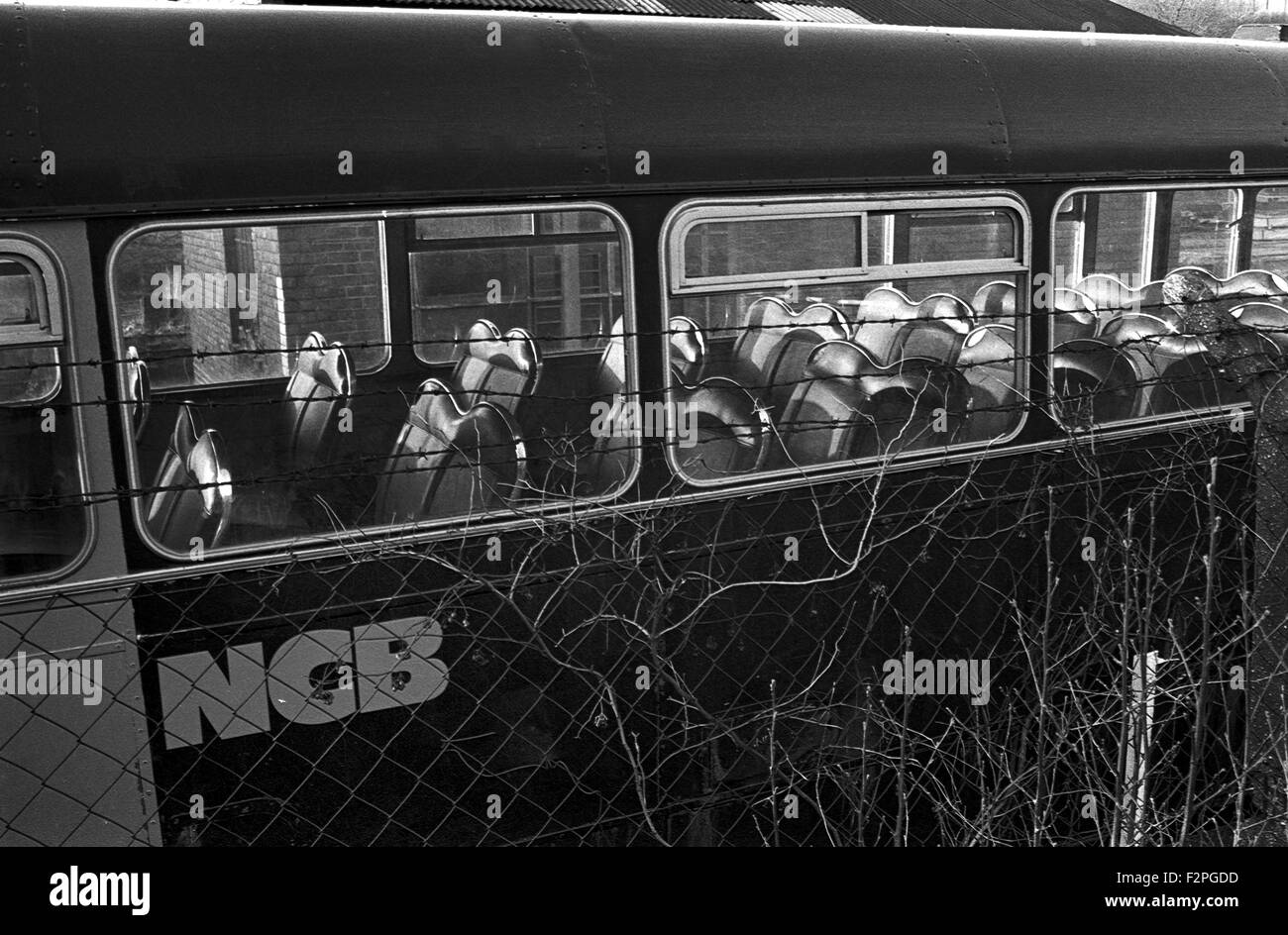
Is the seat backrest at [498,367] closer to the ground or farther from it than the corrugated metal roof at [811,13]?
closer to the ground

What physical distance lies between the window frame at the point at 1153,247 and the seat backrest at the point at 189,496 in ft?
8.82

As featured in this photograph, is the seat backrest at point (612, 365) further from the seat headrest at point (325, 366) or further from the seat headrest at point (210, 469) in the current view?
the seat headrest at point (210, 469)

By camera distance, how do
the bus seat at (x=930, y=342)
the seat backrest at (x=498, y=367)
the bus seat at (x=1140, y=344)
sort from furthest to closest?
1. the bus seat at (x=1140, y=344)
2. the bus seat at (x=930, y=342)
3. the seat backrest at (x=498, y=367)

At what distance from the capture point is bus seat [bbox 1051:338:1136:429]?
438 centimetres

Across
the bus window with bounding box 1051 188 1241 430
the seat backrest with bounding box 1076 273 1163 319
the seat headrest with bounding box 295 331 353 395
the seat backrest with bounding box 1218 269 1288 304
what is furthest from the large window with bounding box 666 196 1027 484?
the seat backrest with bounding box 1218 269 1288 304

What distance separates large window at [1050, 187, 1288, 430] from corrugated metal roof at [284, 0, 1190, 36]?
1189 mm

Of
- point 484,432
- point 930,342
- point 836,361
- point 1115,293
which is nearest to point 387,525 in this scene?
point 484,432

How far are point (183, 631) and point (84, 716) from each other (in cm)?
33

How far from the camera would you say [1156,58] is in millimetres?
4633

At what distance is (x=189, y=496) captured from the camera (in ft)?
10.6

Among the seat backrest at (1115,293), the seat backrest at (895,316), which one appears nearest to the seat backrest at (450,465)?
the seat backrest at (895,316)

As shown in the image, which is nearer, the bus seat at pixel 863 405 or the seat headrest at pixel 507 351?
the seat headrest at pixel 507 351

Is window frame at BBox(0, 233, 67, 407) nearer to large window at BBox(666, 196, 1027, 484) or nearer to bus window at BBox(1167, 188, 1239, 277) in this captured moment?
large window at BBox(666, 196, 1027, 484)

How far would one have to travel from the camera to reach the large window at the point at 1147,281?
4402mm
